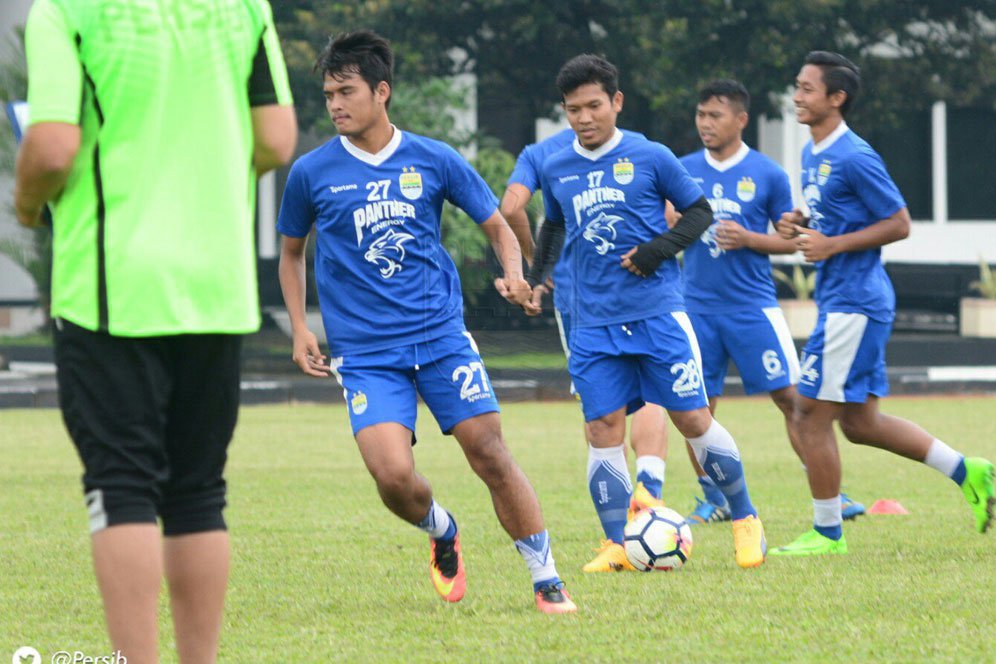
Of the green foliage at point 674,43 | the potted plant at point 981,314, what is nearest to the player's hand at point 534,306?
the green foliage at point 674,43

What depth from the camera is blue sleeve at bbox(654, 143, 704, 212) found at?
7289 millimetres

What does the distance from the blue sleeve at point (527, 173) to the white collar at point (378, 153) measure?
8.15 ft

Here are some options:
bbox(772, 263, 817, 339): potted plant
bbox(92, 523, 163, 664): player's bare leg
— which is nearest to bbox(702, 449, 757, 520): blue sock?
bbox(92, 523, 163, 664): player's bare leg

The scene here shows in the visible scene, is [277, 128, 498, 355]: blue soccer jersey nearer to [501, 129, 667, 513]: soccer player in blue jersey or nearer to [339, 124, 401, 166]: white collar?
[339, 124, 401, 166]: white collar

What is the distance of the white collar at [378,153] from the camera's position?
247 inches

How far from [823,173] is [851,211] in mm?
214

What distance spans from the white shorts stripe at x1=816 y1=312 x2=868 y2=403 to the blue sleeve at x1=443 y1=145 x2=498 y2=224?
1876 millimetres

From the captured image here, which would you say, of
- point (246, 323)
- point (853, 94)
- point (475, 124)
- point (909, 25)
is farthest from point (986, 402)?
point (246, 323)

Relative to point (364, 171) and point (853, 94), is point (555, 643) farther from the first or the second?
point (853, 94)

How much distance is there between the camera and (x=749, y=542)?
23.5ft

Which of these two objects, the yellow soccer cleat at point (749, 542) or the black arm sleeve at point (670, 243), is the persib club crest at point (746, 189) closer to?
the black arm sleeve at point (670, 243)

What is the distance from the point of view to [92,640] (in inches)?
211

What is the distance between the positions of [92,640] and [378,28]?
1796cm

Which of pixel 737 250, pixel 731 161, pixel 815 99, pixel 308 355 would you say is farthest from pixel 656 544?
pixel 731 161
